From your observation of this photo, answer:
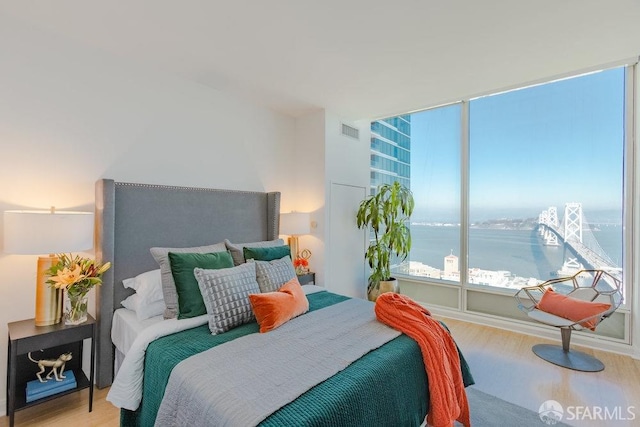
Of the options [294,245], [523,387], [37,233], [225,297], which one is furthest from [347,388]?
[294,245]

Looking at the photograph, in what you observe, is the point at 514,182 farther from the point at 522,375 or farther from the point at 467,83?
the point at 522,375

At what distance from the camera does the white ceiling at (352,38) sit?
1.92m

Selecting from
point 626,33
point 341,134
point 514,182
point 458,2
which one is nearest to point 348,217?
point 341,134

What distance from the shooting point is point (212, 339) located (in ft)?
5.82

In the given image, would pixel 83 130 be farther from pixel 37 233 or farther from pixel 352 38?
pixel 352 38

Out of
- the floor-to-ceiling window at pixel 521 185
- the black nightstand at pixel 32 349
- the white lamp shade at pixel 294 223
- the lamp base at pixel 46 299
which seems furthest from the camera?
the white lamp shade at pixel 294 223

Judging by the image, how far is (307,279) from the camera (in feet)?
11.7

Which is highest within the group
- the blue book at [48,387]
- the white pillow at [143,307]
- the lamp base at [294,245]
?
the lamp base at [294,245]

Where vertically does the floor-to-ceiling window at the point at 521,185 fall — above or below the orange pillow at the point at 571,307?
above

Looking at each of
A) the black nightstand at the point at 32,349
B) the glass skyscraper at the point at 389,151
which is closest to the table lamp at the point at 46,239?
the black nightstand at the point at 32,349

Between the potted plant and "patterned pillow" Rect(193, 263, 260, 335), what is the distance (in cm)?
222

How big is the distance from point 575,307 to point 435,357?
1918 mm

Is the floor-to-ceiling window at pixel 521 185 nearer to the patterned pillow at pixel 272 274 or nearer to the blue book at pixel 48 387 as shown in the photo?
the patterned pillow at pixel 272 274

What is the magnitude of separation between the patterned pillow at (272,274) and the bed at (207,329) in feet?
1.07
